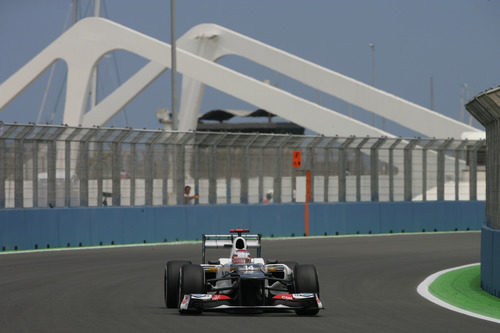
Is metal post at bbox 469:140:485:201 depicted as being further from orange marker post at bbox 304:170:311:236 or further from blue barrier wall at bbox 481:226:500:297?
blue barrier wall at bbox 481:226:500:297

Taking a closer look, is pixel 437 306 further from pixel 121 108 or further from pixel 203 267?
pixel 121 108

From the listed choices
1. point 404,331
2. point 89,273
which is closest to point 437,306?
point 404,331

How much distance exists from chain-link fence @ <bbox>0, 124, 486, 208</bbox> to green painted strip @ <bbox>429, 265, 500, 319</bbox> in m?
10.2

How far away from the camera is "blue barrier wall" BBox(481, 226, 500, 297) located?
46.0 ft

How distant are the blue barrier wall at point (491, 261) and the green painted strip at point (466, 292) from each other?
0.39 feet

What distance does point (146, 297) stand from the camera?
44.5 ft

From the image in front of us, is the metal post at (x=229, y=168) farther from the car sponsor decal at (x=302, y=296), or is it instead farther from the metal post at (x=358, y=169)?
the car sponsor decal at (x=302, y=296)

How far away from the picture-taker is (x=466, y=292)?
1491 cm

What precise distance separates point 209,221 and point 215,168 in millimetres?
1478

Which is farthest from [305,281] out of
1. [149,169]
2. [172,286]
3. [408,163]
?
[408,163]

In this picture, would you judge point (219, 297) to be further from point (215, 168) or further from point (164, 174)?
point (215, 168)

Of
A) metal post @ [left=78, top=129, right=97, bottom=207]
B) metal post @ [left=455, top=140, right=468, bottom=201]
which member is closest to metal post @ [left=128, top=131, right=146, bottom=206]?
metal post @ [left=78, top=129, right=97, bottom=207]

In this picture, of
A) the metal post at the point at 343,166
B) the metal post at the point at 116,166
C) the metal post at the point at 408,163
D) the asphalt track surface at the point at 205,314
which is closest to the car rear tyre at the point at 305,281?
the asphalt track surface at the point at 205,314

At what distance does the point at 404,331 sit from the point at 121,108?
54.3m
